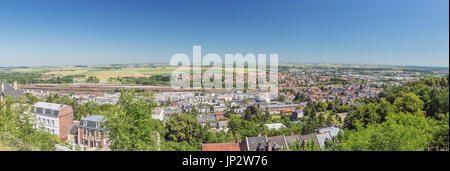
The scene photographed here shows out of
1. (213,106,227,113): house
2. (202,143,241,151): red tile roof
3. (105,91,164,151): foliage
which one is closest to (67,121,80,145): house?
(202,143,241,151): red tile roof

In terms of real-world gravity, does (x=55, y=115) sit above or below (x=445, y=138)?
below

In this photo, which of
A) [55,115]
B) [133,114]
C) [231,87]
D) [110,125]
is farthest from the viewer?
[231,87]

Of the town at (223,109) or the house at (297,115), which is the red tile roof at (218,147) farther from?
the house at (297,115)

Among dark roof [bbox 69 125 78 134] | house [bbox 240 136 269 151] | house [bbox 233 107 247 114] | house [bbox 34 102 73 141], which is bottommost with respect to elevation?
house [bbox 233 107 247 114]

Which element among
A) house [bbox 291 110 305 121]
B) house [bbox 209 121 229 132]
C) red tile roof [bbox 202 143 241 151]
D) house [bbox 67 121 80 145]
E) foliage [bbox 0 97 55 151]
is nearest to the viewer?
foliage [bbox 0 97 55 151]

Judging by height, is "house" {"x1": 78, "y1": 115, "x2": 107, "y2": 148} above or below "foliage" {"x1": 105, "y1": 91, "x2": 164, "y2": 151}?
below

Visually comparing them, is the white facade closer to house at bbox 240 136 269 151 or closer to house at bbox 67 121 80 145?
house at bbox 67 121 80 145

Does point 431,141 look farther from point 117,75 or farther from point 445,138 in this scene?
point 117,75

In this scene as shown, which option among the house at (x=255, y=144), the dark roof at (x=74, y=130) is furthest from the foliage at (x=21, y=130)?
the house at (x=255, y=144)
